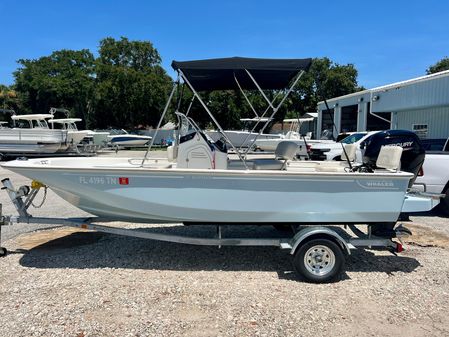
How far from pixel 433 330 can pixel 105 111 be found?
3981 centimetres

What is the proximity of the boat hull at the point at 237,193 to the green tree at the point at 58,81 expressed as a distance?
37.0 metres

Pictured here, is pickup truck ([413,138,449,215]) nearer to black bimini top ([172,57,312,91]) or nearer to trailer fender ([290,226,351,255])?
trailer fender ([290,226,351,255])

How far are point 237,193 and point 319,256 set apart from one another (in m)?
1.19

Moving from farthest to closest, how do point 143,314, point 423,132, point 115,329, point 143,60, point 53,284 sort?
point 143,60 < point 423,132 < point 53,284 < point 143,314 < point 115,329

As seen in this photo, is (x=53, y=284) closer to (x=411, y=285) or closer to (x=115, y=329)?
(x=115, y=329)

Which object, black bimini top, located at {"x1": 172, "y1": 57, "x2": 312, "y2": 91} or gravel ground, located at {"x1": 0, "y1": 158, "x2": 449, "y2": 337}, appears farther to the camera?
black bimini top, located at {"x1": 172, "y1": 57, "x2": 312, "y2": 91}

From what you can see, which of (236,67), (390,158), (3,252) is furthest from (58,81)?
(390,158)

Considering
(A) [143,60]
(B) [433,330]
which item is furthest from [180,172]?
(A) [143,60]

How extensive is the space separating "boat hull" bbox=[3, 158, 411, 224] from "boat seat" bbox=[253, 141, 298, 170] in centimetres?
86

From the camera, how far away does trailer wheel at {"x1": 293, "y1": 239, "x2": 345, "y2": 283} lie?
169 inches

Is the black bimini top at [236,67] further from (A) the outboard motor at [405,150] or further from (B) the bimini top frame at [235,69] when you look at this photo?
(A) the outboard motor at [405,150]

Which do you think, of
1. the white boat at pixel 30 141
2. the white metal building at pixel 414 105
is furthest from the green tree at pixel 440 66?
the white boat at pixel 30 141

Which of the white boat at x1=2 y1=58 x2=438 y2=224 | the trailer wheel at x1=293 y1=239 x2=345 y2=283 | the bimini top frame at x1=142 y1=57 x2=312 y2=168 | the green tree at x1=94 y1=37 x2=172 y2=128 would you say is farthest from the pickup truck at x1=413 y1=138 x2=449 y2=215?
the green tree at x1=94 y1=37 x2=172 y2=128

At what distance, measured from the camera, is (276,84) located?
5914 millimetres
